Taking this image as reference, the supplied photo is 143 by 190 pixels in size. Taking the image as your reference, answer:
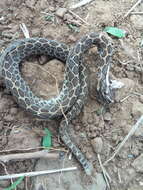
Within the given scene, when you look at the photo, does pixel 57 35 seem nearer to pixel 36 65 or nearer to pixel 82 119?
pixel 36 65

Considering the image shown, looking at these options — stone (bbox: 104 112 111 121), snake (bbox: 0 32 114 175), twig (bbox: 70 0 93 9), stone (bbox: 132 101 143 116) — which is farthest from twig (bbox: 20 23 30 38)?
stone (bbox: 132 101 143 116)

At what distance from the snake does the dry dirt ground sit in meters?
0.13

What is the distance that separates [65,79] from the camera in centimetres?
487

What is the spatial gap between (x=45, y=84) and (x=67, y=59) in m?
0.54

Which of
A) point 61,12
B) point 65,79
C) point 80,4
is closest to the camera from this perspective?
point 65,79

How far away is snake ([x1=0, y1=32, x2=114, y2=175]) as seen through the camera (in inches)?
178

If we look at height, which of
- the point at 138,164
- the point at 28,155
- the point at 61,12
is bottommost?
the point at 138,164

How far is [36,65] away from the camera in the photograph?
16.3ft

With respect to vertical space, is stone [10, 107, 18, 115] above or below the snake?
below

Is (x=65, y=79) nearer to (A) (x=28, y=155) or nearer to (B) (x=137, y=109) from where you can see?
(B) (x=137, y=109)

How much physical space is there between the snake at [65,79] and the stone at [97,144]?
8.3 inches

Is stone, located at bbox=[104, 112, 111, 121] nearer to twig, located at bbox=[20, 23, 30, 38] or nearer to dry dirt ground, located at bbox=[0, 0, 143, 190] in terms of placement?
dry dirt ground, located at bbox=[0, 0, 143, 190]

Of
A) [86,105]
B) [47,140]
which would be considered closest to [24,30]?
[86,105]

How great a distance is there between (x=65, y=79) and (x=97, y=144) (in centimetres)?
117
